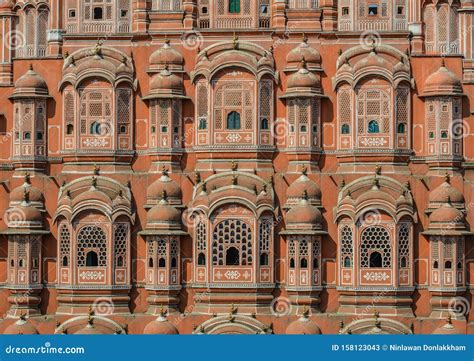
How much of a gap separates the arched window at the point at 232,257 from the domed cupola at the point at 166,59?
712cm

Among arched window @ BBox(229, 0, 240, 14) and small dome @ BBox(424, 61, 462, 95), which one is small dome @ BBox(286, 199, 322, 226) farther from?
arched window @ BBox(229, 0, 240, 14)

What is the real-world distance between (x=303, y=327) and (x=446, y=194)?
716 cm

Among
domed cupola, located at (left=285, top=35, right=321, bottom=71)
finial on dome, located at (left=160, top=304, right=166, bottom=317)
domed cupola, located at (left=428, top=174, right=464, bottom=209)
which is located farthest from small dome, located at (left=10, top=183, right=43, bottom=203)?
domed cupola, located at (left=428, top=174, right=464, bottom=209)

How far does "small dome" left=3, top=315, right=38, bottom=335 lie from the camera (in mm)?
59250

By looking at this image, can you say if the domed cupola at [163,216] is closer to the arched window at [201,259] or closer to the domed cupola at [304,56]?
the arched window at [201,259]

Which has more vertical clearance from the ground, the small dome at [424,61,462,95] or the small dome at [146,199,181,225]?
the small dome at [424,61,462,95]

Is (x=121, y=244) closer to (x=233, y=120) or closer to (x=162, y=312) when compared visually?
(x=162, y=312)

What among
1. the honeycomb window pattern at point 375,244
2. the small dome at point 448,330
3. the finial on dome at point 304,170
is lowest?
the small dome at point 448,330

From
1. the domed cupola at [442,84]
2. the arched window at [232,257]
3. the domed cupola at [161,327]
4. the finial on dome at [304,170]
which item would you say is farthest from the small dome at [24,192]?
the domed cupola at [442,84]

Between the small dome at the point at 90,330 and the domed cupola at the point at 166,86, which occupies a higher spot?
the domed cupola at the point at 166,86

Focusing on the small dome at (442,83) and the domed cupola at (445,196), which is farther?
the small dome at (442,83)

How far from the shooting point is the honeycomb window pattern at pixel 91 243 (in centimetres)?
6031

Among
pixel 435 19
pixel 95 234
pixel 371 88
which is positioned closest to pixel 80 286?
pixel 95 234

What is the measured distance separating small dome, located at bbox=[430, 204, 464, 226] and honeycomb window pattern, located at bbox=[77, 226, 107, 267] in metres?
12.1
